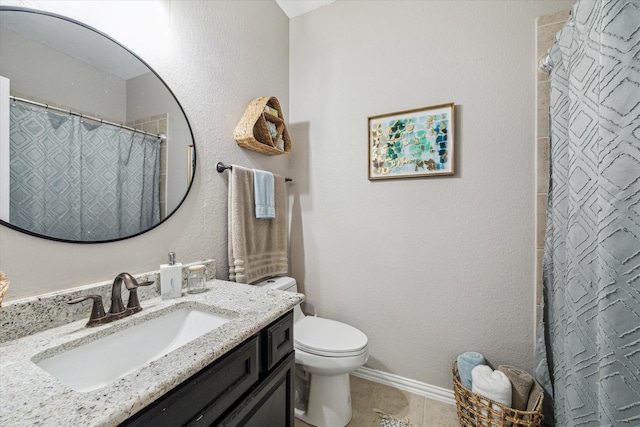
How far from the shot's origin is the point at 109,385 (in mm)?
487

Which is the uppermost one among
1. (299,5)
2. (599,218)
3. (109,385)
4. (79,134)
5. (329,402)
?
(299,5)

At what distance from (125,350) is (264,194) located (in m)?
0.96

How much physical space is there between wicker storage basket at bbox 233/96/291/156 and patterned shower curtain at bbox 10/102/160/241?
48cm

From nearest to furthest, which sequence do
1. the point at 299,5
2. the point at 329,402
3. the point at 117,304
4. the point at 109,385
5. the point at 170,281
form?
1. the point at 109,385
2. the point at 117,304
3. the point at 170,281
4. the point at 329,402
5. the point at 299,5

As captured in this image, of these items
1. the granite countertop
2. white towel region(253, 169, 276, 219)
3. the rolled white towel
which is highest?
white towel region(253, 169, 276, 219)

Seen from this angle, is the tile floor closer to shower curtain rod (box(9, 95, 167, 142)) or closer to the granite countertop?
the granite countertop

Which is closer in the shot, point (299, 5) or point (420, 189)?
point (420, 189)

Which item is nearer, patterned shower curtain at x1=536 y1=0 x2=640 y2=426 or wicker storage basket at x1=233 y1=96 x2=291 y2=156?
patterned shower curtain at x1=536 y1=0 x2=640 y2=426

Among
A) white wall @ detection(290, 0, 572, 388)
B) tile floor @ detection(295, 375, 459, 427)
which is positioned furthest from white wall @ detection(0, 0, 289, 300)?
tile floor @ detection(295, 375, 459, 427)

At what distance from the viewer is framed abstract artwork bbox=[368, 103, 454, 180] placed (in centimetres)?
151

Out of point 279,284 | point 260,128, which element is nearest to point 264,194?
point 260,128

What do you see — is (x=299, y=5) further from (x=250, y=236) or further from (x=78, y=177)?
(x=78, y=177)

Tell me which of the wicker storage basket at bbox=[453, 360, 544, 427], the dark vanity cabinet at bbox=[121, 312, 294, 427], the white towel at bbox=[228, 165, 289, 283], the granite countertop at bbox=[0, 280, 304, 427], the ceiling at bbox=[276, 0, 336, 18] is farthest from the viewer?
the ceiling at bbox=[276, 0, 336, 18]

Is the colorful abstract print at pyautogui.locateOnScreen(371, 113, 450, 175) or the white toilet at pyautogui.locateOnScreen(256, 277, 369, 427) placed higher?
the colorful abstract print at pyautogui.locateOnScreen(371, 113, 450, 175)
